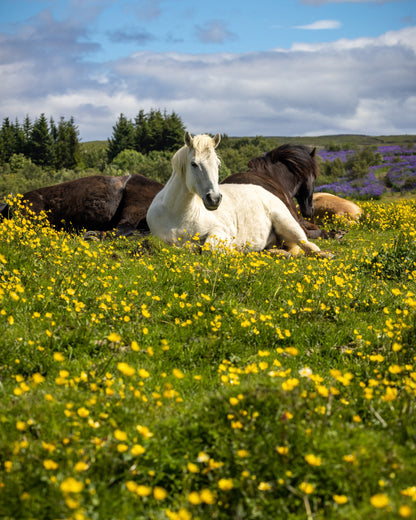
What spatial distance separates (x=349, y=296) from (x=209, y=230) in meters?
3.74

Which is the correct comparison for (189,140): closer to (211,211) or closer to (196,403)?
(211,211)

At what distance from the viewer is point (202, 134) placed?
7973mm

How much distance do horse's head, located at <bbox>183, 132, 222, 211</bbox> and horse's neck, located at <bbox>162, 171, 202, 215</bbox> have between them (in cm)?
28

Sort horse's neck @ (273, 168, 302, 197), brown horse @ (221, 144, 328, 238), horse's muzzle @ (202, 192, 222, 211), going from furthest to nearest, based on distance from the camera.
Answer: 1. horse's neck @ (273, 168, 302, 197)
2. brown horse @ (221, 144, 328, 238)
3. horse's muzzle @ (202, 192, 222, 211)

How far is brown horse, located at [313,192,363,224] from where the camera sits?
642 inches

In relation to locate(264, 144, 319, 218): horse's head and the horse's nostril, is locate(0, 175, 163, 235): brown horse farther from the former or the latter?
locate(264, 144, 319, 218): horse's head

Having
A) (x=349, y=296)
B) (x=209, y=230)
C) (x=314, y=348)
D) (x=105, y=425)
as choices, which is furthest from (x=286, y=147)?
(x=105, y=425)

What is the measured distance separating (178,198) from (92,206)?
3386mm

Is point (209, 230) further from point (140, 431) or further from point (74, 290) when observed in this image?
point (140, 431)

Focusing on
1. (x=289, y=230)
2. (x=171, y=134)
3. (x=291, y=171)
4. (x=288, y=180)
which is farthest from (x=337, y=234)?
(x=171, y=134)

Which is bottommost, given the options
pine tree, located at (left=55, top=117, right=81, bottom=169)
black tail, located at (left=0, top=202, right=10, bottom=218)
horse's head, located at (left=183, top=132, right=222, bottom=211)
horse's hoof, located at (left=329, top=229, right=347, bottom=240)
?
horse's hoof, located at (left=329, top=229, right=347, bottom=240)

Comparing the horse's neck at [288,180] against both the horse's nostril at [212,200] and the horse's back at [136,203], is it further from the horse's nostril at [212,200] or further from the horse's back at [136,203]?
the horse's nostril at [212,200]

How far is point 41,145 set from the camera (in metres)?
78.4

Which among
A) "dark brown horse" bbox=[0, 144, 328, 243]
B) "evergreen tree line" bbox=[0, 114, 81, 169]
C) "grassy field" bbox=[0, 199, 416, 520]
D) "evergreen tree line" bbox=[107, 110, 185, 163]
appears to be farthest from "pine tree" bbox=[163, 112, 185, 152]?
"grassy field" bbox=[0, 199, 416, 520]
